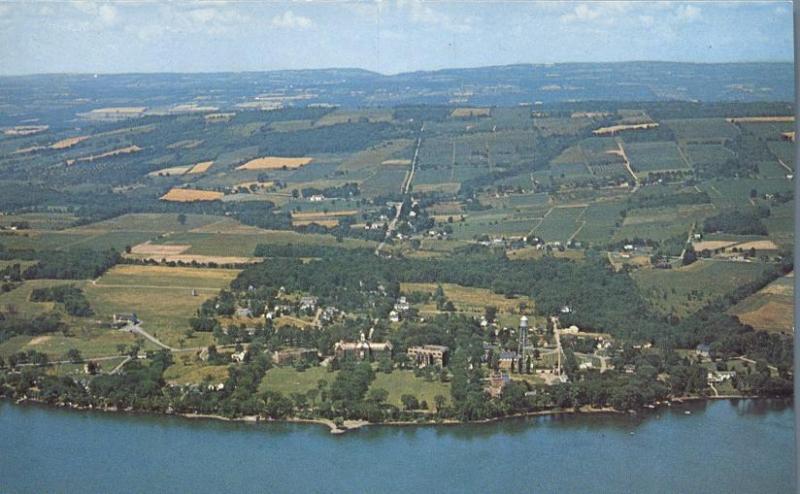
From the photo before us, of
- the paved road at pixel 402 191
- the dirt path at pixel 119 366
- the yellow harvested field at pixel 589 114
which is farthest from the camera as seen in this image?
the yellow harvested field at pixel 589 114

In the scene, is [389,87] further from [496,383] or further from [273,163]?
[496,383]

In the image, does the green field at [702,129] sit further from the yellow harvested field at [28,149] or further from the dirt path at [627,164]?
the yellow harvested field at [28,149]

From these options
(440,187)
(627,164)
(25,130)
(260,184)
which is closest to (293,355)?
(440,187)

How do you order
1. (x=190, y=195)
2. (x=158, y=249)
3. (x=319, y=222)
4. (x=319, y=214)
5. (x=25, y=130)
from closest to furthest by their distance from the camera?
1. (x=158, y=249)
2. (x=319, y=222)
3. (x=319, y=214)
4. (x=190, y=195)
5. (x=25, y=130)

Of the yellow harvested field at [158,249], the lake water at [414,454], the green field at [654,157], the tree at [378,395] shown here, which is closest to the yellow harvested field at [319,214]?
the yellow harvested field at [158,249]

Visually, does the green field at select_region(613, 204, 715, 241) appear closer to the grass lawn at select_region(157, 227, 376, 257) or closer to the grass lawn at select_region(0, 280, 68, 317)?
the grass lawn at select_region(157, 227, 376, 257)

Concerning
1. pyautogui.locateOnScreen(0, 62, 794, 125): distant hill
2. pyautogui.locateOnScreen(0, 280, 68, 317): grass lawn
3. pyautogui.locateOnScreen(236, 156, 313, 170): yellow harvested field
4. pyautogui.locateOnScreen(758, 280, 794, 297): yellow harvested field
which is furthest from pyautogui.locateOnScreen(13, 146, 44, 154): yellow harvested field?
pyautogui.locateOnScreen(758, 280, 794, 297): yellow harvested field
